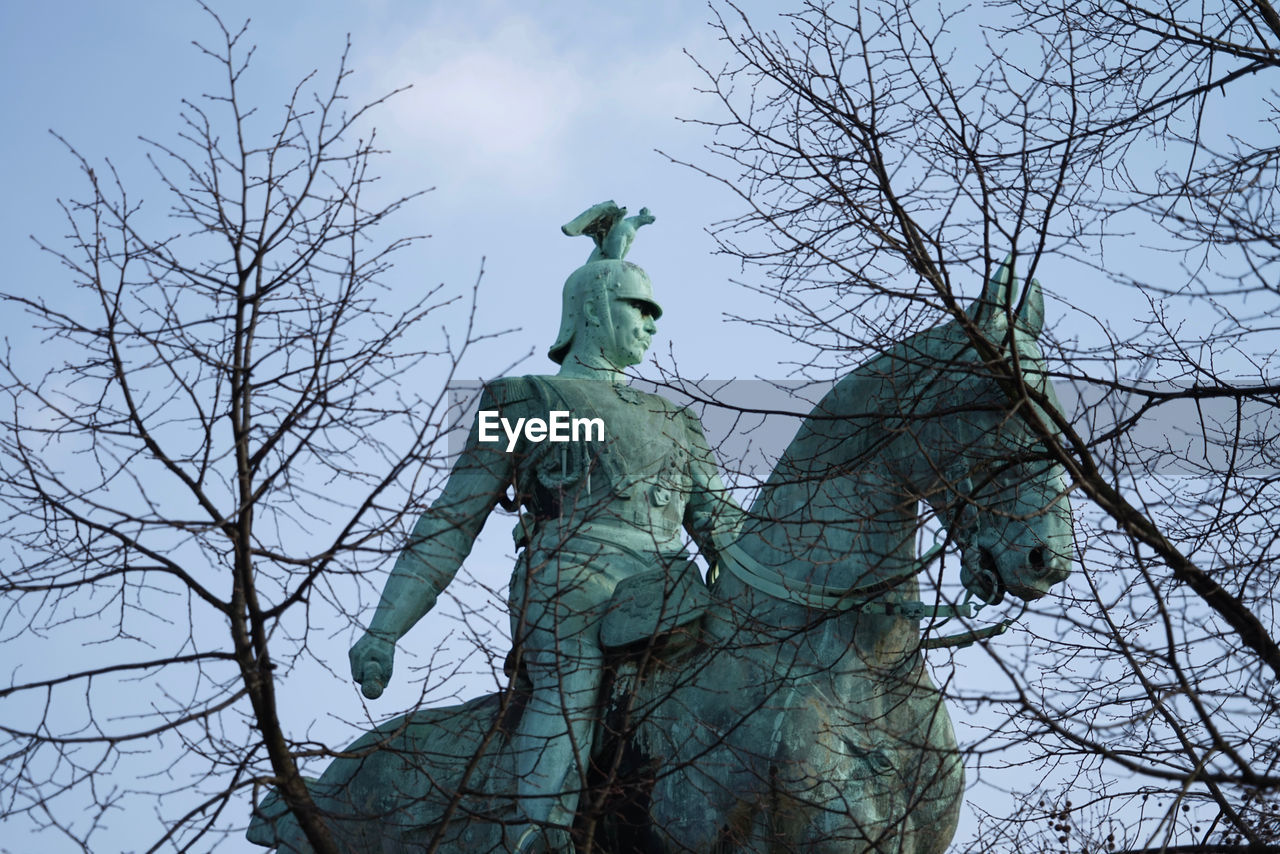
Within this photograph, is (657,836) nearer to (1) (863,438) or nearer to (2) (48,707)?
Result: (1) (863,438)

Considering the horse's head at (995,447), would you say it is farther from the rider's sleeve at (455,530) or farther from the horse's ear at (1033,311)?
the rider's sleeve at (455,530)

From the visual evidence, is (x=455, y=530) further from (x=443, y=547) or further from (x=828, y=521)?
(x=828, y=521)

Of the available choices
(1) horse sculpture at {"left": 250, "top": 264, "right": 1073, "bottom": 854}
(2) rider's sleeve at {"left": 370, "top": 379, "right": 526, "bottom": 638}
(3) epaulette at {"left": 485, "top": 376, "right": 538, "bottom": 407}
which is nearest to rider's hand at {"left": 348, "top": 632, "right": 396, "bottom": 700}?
(2) rider's sleeve at {"left": 370, "top": 379, "right": 526, "bottom": 638}

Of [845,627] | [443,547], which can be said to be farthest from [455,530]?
[845,627]

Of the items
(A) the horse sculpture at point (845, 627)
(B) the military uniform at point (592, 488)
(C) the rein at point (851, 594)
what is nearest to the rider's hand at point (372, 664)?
(B) the military uniform at point (592, 488)

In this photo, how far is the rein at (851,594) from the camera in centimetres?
773

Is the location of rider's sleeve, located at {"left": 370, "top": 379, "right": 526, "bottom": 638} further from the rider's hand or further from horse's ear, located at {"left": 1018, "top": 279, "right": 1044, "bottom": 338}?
horse's ear, located at {"left": 1018, "top": 279, "right": 1044, "bottom": 338}

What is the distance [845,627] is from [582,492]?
6.06 feet

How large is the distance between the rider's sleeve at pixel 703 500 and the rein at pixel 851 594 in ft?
2.43

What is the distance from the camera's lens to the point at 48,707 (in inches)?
264

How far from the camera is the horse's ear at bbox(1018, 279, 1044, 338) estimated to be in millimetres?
7785

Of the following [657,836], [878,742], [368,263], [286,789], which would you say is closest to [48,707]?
[286,789]

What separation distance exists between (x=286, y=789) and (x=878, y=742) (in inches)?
95.0

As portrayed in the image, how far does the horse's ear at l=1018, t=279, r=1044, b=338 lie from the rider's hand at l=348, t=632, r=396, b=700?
3.10 meters
